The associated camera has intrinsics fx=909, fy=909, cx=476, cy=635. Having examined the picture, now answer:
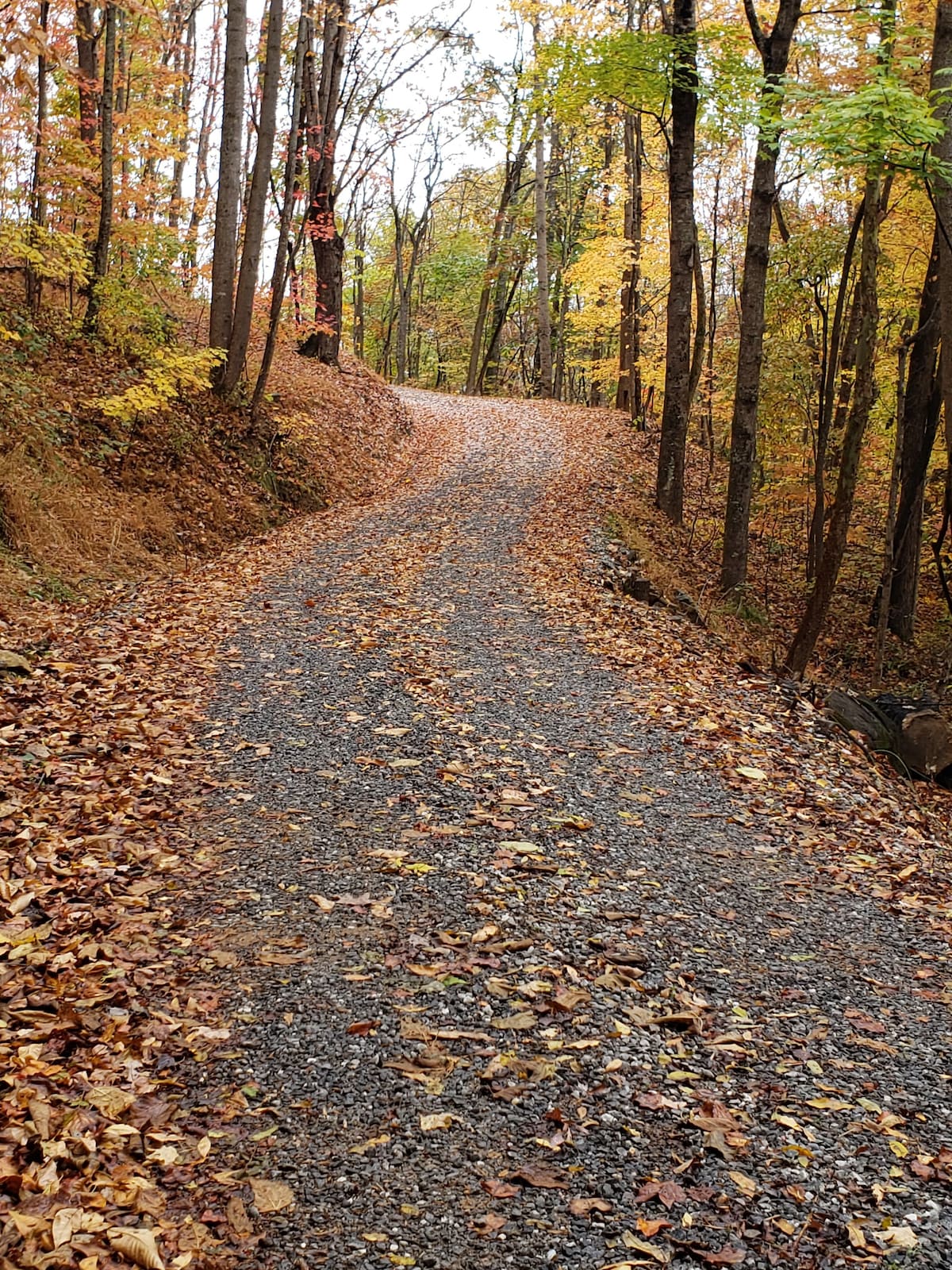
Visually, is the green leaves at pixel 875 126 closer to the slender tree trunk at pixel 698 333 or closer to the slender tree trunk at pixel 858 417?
the slender tree trunk at pixel 858 417

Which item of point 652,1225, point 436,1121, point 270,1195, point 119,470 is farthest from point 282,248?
point 652,1225

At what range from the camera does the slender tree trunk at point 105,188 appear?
1092cm

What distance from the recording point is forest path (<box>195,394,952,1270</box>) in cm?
279

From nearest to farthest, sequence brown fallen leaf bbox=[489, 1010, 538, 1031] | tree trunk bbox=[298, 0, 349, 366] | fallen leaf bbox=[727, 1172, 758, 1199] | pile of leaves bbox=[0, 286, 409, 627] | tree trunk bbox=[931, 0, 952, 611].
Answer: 1. fallen leaf bbox=[727, 1172, 758, 1199]
2. brown fallen leaf bbox=[489, 1010, 538, 1031]
3. tree trunk bbox=[931, 0, 952, 611]
4. pile of leaves bbox=[0, 286, 409, 627]
5. tree trunk bbox=[298, 0, 349, 366]

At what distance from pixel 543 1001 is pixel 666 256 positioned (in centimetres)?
2129

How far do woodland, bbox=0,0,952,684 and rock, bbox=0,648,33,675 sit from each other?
2.25 metres

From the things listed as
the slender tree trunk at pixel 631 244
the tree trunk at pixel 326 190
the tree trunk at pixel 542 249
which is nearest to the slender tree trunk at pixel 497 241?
the tree trunk at pixel 542 249

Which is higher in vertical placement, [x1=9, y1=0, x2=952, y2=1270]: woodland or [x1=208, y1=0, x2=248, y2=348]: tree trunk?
[x1=208, y1=0, x2=248, y2=348]: tree trunk

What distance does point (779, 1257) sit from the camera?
268 centimetres

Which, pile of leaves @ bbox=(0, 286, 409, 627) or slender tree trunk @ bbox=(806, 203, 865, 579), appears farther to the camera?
slender tree trunk @ bbox=(806, 203, 865, 579)

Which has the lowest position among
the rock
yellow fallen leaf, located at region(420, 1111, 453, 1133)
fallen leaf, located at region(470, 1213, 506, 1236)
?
fallen leaf, located at region(470, 1213, 506, 1236)

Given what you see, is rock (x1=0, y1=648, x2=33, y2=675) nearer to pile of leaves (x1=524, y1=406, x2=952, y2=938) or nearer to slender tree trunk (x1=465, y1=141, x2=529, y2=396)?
pile of leaves (x1=524, y1=406, x2=952, y2=938)

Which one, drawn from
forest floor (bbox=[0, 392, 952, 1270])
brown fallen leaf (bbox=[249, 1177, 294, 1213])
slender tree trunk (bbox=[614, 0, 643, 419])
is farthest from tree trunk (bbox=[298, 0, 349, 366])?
brown fallen leaf (bbox=[249, 1177, 294, 1213])

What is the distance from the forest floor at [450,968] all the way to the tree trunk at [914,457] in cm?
806
